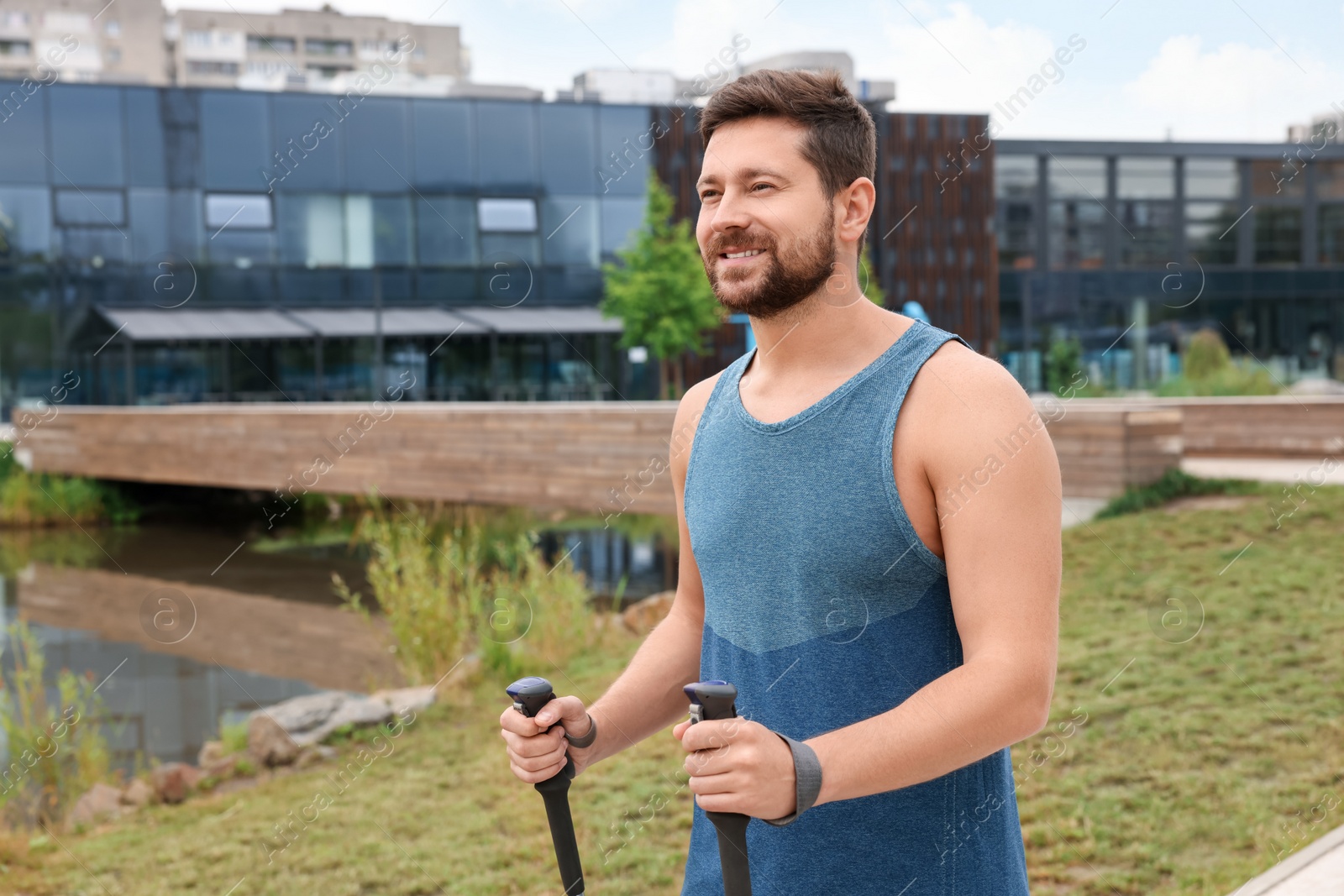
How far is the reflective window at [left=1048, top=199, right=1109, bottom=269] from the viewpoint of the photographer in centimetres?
3725

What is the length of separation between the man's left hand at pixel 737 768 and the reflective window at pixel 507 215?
1197 inches

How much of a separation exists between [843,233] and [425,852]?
422cm

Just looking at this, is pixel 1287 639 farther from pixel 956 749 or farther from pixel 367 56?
pixel 367 56

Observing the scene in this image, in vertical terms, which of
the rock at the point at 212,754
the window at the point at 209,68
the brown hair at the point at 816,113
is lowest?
the rock at the point at 212,754

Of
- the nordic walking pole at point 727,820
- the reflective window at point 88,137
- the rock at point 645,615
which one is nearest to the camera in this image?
the nordic walking pole at point 727,820

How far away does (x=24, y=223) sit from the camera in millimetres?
28750

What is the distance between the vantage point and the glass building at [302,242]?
95.1 feet

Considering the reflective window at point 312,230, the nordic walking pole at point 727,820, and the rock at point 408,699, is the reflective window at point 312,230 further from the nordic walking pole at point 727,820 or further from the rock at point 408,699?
the nordic walking pole at point 727,820

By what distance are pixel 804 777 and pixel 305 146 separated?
101 feet

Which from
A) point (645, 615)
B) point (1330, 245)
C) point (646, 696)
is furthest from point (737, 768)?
point (1330, 245)

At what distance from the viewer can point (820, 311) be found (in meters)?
1.75

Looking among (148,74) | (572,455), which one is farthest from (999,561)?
(148,74)

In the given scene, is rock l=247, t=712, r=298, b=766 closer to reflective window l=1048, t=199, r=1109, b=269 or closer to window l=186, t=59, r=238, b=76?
reflective window l=1048, t=199, r=1109, b=269

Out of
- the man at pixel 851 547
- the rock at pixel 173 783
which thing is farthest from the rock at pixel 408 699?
the man at pixel 851 547
